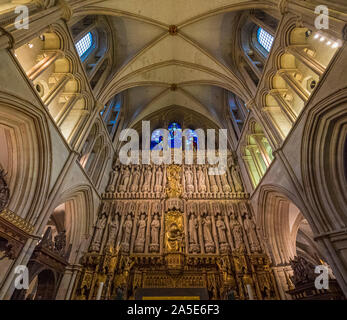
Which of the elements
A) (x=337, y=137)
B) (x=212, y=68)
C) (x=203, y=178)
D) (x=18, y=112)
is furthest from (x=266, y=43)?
(x=18, y=112)

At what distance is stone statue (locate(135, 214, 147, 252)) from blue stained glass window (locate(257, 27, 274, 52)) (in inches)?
462

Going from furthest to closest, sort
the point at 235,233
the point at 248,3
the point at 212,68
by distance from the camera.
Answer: the point at 212,68 < the point at 235,233 < the point at 248,3

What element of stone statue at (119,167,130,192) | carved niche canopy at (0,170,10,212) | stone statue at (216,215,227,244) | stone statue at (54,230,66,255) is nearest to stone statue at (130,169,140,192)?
stone statue at (119,167,130,192)

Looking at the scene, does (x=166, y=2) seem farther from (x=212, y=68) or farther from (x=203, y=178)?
(x=203, y=178)

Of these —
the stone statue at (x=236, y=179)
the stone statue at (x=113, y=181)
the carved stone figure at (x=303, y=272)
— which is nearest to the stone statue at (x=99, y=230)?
the stone statue at (x=113, y=181)

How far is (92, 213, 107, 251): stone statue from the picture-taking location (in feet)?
31.8

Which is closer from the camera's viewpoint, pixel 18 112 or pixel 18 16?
pixel 18 16

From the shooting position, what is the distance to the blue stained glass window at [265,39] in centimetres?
1030

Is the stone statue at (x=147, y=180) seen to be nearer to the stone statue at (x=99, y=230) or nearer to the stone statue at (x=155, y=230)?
the stone statue at (x=155, y=230)

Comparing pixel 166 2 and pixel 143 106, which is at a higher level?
pixel 143 106

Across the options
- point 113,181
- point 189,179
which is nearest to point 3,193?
point 113,181

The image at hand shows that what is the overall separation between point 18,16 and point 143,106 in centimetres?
1142

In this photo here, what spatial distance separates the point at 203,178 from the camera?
43.5 ft

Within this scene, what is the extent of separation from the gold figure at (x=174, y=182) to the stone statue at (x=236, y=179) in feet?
12.5
